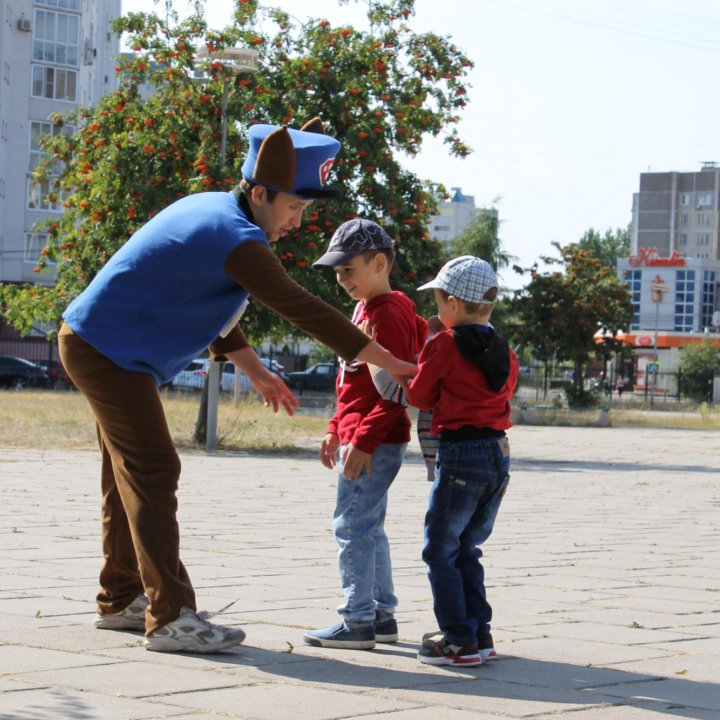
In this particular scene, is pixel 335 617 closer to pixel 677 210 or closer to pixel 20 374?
pixel 20 374

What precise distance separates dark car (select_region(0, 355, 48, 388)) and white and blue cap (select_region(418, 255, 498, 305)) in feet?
150

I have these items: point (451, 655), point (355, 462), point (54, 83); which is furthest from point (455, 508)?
point (54, 83)

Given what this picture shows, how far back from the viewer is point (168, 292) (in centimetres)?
535

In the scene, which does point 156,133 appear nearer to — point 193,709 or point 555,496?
point 555,496

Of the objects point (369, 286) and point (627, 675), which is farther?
point (369, 286)

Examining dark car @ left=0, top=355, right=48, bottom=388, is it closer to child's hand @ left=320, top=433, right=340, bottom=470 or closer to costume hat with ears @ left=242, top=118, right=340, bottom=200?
child's hand @ left=320, top=433, right=340, bottom=470

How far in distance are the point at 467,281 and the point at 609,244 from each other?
164587mm

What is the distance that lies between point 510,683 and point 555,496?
9.70 m

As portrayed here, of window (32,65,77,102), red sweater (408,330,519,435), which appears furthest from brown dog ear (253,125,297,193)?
window (32,65,77,102)

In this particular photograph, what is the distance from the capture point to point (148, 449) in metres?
A: 5.43

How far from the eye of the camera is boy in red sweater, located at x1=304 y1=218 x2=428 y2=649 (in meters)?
5.54

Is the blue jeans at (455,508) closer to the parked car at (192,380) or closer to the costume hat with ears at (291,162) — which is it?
the costume hat with ears at (291,162)

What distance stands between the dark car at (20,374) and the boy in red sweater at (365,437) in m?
45.3

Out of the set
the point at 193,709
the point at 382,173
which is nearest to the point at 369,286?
the point at 193,709
